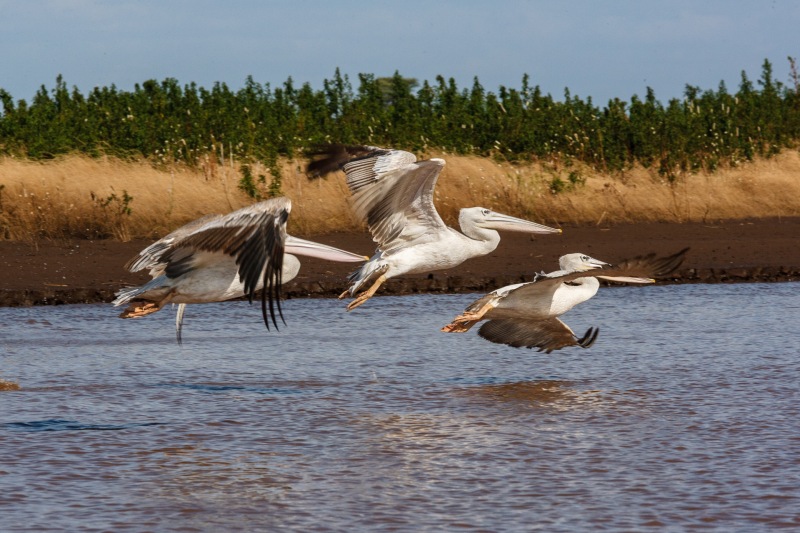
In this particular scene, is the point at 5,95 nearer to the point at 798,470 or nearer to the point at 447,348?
the point at 447,348

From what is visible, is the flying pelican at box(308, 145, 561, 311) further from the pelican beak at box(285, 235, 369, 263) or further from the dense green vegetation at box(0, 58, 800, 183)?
the dense green vegetation at box(0, 58, 800, 183)

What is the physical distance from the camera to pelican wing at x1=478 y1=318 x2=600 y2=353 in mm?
8398

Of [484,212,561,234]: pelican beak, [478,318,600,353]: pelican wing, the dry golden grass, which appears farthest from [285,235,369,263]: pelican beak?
the dry golden grass

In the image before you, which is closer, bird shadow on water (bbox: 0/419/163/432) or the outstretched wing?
bird shadow on water (bbox: 0/419/163/432)

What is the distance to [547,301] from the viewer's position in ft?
26.1

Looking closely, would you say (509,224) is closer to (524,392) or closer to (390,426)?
(524,392)

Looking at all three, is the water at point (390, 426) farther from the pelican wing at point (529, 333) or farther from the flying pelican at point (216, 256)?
the flying pelican at point (216, 256)

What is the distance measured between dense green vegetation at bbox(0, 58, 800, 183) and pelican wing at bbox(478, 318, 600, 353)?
918 centimetres

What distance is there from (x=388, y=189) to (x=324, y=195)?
8.59 metres

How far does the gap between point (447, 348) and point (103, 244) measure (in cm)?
634

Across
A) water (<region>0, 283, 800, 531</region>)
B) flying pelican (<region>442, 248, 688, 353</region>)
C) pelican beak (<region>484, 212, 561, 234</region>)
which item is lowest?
water (<region>0, 283, 800, 531</region>)

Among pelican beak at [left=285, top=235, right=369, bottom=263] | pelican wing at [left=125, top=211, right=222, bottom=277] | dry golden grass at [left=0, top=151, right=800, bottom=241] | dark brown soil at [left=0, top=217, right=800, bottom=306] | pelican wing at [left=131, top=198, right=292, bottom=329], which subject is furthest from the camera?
dry golden grass at [left=0, top=151, right=800, bottom=241]

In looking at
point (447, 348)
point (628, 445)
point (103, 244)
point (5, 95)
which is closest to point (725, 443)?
point (628, 445)

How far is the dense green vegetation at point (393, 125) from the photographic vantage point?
19.7 m
